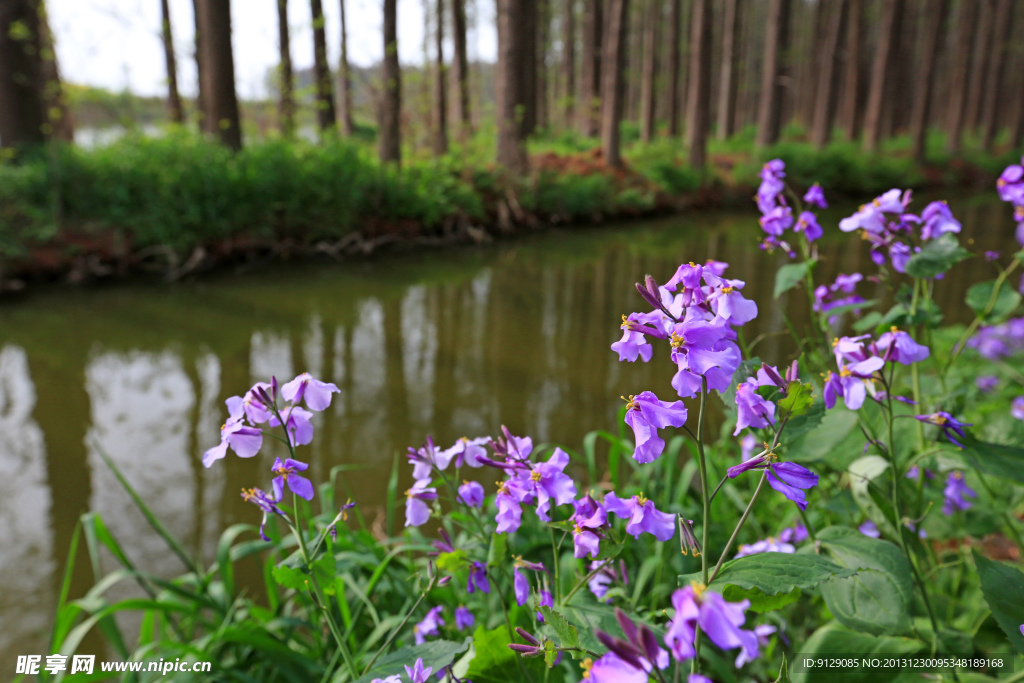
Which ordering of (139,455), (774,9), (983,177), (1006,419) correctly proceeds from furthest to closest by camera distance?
(983,177)
(774,9)
(139,455)
(1006,419)

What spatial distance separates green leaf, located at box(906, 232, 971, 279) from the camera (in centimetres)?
123

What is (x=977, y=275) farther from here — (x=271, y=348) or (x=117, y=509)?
(x=117, y=509)

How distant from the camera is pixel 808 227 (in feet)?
4.83

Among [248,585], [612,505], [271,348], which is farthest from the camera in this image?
[271,348]

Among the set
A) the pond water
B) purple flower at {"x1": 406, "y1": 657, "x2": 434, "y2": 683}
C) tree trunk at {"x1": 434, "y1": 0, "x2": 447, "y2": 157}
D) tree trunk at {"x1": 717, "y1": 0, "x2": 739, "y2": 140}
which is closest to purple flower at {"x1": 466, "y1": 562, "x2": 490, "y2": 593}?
purple flower at {"x1": 406, "y1": 657, "x2": 434, "y2": 683}

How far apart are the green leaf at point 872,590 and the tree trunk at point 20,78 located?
997 cm

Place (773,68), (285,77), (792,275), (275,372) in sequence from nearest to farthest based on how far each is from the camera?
(792,275)
(275,372)
(285,77)
(773,68)

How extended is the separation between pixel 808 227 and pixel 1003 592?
87 centimetres

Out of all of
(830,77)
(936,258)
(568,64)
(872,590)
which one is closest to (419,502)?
(872,590)

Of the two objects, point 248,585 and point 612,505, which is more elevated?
point 612,505

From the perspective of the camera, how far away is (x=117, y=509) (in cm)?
292

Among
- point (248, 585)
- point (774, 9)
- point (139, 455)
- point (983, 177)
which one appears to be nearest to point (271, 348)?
point (139, 455)

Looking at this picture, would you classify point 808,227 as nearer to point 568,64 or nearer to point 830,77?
point 830,77

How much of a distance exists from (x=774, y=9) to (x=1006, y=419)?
1561cm
